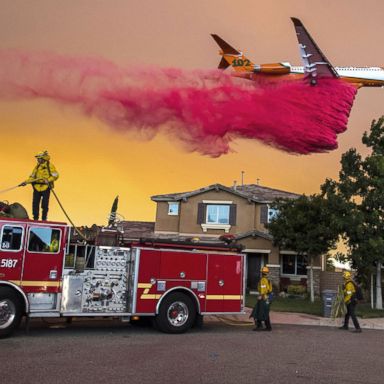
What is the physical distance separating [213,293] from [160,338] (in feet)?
7.18

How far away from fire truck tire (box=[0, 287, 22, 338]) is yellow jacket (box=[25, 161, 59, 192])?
3290 millimetres

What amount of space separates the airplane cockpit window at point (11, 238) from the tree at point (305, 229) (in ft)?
54.0

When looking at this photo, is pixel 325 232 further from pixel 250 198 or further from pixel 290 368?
pixel 290 368

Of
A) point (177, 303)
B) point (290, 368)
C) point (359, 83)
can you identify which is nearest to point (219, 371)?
point (290, 368)

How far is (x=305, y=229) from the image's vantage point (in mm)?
25953

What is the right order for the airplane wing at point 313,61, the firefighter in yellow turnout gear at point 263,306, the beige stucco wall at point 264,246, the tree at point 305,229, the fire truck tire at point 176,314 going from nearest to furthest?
1. the fire truck tire at point 176,314
2. the firefighter in yellow turnout gear at point 263,306
3. the airplane wing at point 313,61
4. the tree at point 305,229
5. the beige stucco wall at point 264,246

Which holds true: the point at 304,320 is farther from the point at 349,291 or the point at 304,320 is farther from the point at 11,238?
the point at 11,238

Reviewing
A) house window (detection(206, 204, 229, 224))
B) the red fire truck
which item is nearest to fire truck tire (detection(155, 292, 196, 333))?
the red fire truck

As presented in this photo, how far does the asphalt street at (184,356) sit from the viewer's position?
7.73 meters

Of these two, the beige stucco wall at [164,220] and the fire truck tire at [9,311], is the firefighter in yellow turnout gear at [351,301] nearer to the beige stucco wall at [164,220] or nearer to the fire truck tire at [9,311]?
the fire truck tire at [9,311]

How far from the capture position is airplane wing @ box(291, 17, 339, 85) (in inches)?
684

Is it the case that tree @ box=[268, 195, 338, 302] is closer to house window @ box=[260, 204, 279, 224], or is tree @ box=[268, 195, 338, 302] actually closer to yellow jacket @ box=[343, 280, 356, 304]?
house window @ box=[260, 204, 279, 224]

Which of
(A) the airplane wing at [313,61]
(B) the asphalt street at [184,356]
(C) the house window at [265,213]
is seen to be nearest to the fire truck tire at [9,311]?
(B) the asphalt street at [184,356]

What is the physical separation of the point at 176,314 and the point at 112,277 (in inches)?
76.3
